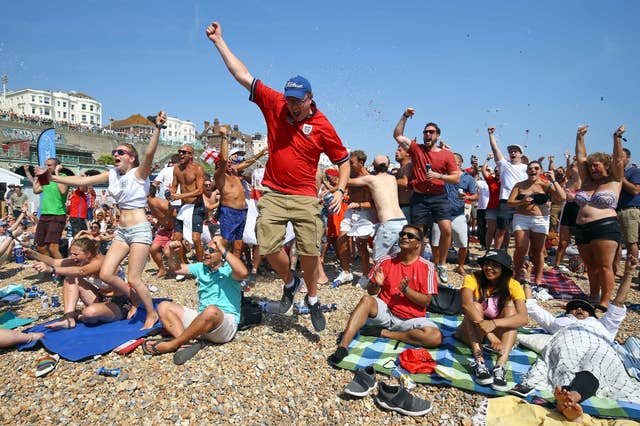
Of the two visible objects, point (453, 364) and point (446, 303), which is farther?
point (446, 303)

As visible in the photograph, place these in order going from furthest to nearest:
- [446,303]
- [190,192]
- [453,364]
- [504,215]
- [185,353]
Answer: [504,215] < [190,192] < [446,303] < [453,364] < [185,353]

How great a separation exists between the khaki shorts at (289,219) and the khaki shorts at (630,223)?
5266 mm

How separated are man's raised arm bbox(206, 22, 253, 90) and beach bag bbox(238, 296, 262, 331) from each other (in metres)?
2.50

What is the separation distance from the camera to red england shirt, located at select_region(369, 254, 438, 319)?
4117 millimetres

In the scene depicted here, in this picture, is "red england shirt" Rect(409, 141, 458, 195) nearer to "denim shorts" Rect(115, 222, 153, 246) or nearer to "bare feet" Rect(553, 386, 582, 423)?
"bare feet" Rect(553, 386, 582, 423)

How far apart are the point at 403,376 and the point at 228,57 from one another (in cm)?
356

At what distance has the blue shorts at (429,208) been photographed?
634 centimetres

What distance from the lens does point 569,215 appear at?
795 cm

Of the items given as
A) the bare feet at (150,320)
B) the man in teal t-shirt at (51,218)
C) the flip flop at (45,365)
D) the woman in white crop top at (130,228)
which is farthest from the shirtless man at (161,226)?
the flip flop at (45,365)

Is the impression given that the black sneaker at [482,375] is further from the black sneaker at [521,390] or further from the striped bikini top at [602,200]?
the striped bikini top at [602,200]

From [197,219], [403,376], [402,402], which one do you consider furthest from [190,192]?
[402,402]

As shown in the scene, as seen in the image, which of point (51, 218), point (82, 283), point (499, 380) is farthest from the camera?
point (51, 218)

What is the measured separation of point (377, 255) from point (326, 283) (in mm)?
1363

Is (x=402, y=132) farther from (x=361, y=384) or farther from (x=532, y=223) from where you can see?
(x=361, y=384)
